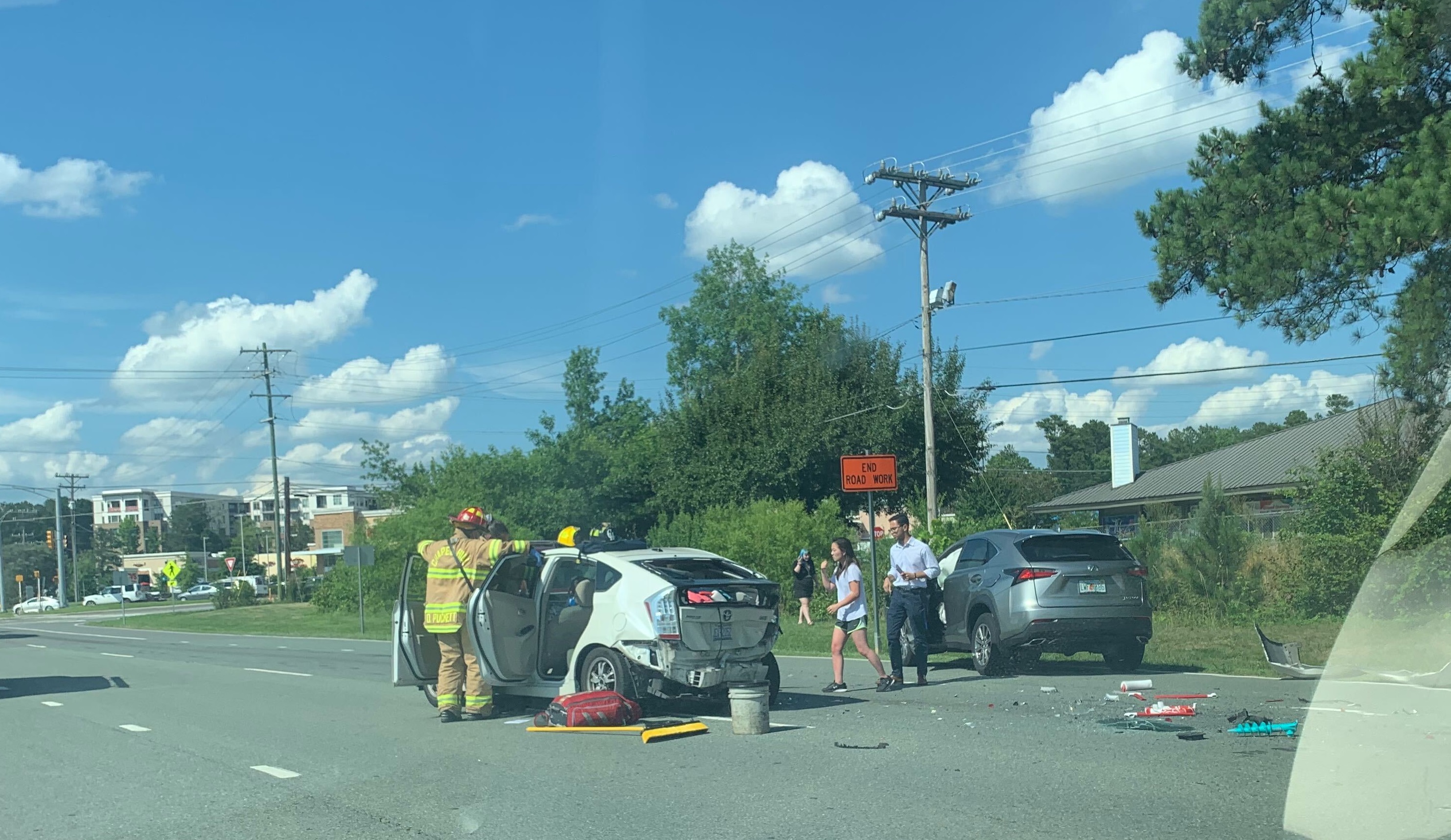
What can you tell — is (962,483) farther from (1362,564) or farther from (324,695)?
(324,695)

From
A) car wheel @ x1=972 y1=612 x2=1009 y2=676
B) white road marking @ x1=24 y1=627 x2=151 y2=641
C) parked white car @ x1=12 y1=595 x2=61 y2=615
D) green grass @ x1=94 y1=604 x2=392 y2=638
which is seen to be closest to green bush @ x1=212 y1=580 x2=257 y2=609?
green grass @ x1=94 y1=604 x2=392 y2=638

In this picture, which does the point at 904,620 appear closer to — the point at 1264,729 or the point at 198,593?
the point at 1264,729

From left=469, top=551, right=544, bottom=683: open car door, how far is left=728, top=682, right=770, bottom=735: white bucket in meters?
2.28

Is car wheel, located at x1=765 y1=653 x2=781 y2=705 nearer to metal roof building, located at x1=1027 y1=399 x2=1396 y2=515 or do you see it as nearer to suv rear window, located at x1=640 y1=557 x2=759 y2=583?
suv rear window, located at x1=640 y1=557 x2=759 y2=583

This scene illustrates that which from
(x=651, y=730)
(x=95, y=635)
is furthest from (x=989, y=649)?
(x=95, y=635)

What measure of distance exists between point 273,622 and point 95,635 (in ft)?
20.2

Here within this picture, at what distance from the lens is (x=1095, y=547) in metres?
13.8

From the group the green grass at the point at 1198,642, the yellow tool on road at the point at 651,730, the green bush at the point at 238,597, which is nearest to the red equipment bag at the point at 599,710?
the yellow tool on road at the point at 651,730

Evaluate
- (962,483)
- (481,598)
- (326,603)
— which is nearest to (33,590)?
(326,603)

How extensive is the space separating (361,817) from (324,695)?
7.98 m

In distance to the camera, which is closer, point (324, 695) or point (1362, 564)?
point (324, 695)

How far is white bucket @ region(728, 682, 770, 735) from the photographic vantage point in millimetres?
9633

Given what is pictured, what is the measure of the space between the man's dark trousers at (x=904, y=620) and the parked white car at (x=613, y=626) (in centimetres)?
164

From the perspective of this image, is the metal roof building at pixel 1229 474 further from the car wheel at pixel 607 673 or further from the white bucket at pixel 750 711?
the white bucket at pixel 750 711
